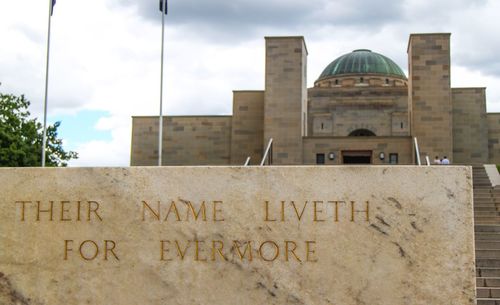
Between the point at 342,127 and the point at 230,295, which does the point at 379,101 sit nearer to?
the point at 342,127

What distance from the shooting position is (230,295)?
6766mm

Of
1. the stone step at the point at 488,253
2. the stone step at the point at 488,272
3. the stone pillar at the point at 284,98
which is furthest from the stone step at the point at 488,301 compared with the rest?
the stone pillar at the point at 284,98

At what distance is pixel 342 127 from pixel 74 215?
37890 millimetres

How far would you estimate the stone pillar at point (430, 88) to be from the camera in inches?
1148

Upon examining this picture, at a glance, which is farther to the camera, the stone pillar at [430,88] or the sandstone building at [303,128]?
the sandstone building at [303,128]

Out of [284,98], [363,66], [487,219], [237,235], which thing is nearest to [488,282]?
[487,219]

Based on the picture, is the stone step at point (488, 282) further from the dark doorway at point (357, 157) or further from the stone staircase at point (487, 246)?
the dark doorway at point (357, 157)

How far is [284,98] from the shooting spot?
29859mm

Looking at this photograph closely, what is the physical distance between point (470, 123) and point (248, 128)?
9968 mm

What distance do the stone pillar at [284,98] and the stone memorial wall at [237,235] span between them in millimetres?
22851

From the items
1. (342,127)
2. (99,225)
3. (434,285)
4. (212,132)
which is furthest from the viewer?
(342,127)

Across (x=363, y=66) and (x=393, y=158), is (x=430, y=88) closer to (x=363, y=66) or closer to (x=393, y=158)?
(x=393, y=158)

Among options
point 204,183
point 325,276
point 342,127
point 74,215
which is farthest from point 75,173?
point 342,127

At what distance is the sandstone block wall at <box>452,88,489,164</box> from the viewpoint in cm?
3030
